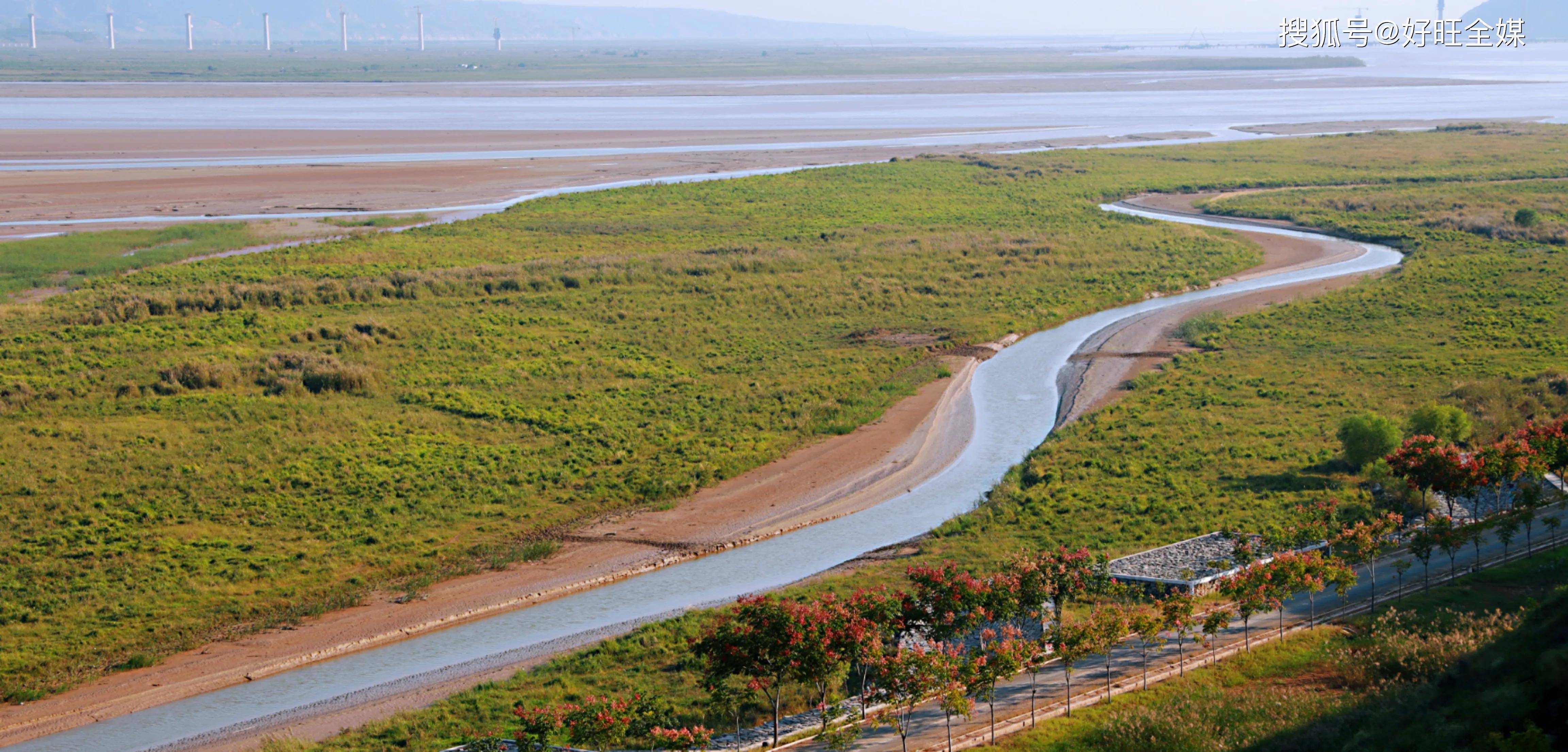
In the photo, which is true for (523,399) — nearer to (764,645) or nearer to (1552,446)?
(764,645)

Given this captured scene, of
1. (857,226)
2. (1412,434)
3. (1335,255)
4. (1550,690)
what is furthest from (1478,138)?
(1550,690)

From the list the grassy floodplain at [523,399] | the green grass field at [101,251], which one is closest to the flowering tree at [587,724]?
the grassy floodplain at [523,399]

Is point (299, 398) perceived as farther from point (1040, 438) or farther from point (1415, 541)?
point (1415, 541)

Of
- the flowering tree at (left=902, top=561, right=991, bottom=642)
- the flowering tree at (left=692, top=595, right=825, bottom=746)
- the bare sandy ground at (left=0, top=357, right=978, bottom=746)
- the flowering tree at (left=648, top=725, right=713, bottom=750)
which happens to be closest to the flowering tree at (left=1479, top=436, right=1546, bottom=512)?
the flowering tree at (left=902, top=561, right=991, bottom=642)

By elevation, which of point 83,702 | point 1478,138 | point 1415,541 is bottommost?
point 83,702

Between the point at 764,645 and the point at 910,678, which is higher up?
the point at 764,645

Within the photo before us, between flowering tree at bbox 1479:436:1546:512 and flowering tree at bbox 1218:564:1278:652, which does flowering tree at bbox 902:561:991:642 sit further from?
flowering tree at bbox 1479:436:1546:512

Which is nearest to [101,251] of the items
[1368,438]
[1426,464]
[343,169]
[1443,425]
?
[343,169]
